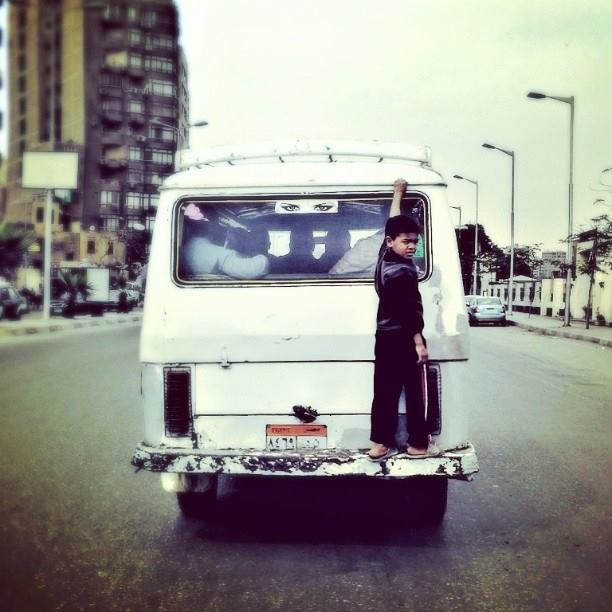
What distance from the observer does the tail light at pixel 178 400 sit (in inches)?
193

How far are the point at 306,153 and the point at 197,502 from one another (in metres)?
2.34

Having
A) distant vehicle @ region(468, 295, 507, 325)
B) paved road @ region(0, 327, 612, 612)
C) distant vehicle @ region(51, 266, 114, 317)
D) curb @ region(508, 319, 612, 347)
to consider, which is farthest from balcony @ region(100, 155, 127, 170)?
paved road @ region(0, 327, 612, 612)

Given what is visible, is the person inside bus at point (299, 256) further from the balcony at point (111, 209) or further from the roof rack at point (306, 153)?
the balcony at point (111, 209)

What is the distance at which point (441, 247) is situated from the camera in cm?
507

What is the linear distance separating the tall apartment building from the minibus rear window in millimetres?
90105

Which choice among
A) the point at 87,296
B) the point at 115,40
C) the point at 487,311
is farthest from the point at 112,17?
the point at 487,311

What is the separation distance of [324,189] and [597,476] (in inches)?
133

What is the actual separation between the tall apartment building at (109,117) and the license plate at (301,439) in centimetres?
9064

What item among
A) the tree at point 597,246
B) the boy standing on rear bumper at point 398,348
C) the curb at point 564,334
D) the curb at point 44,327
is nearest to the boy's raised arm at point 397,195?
the boy standing on rear bumper at point 398,348

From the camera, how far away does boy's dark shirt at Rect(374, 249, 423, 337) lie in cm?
467

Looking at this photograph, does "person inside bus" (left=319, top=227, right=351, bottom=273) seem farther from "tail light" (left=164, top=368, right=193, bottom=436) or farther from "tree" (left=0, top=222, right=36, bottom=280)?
"tree" (left=0, top=222, right=36, bottom=280)

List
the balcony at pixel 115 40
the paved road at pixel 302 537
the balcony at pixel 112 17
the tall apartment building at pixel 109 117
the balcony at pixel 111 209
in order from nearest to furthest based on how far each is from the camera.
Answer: the paved road at pixel 302 537
the tall apartment building at pixel 109 117
the balcony at pixel 111 209
the balcony at pixel 115 40
the balcony at pixel 112 17

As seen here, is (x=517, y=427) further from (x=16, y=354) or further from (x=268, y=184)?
(x=16, y=354)

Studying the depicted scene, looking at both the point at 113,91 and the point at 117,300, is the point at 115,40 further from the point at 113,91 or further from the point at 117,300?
the point at 117,300
